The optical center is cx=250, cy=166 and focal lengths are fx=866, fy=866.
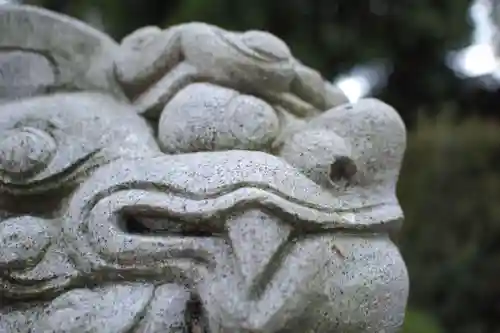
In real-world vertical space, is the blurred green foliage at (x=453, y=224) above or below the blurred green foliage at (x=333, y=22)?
below

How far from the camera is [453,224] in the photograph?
402cm

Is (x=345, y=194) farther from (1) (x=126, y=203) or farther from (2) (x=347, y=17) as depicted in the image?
(2) (x=347, y=17)

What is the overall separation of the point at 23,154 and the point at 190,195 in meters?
0.21

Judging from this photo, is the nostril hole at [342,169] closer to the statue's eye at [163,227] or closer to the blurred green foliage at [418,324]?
the statue's eye at [163,227]

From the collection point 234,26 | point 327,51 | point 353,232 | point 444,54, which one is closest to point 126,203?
point 353,232

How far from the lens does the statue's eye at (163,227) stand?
99 centimetres

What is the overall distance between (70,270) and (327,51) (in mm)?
2399

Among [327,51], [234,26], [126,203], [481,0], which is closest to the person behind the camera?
[126,203]

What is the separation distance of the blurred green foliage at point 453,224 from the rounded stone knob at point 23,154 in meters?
3.00

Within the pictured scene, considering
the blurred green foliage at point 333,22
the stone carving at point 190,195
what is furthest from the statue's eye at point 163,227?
the blurred green foliage at point 333,22

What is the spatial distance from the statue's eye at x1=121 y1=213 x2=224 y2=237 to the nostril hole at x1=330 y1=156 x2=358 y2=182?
7.0 inches

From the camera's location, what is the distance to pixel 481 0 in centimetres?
421

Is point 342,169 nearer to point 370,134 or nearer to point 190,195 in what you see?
point 370,134

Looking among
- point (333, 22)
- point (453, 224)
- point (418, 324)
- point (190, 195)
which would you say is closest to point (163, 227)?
point (190, 195)
